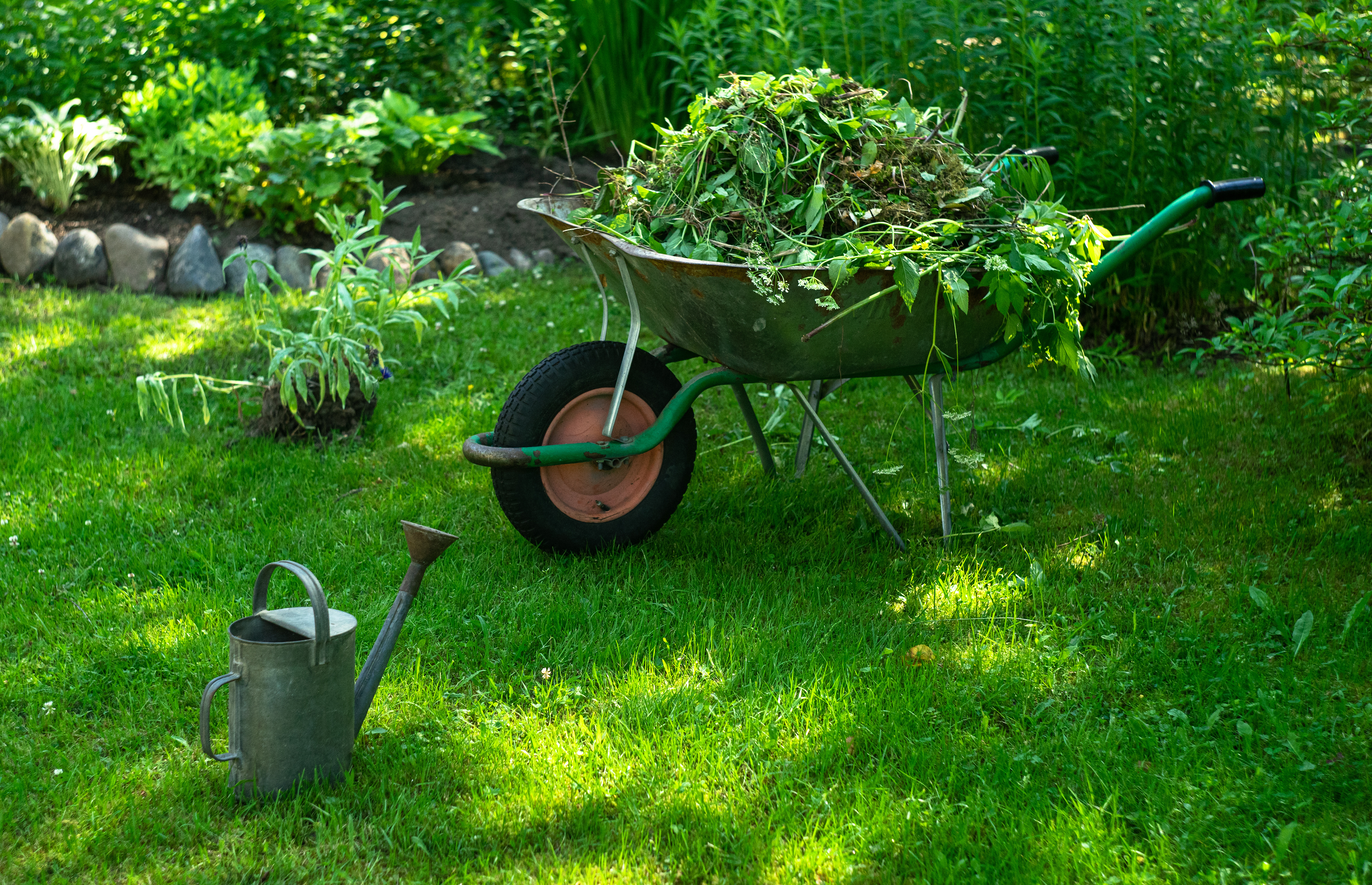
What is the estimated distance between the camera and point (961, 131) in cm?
472

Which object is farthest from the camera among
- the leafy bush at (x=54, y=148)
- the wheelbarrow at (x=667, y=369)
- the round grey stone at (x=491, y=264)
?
the round grey stone at (x=491, y=264)

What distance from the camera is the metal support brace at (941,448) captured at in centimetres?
294

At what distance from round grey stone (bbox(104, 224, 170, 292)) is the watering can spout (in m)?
4.22

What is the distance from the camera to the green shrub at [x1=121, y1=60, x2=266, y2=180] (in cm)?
588

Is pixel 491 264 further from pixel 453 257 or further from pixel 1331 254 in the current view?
pixel 1331 254

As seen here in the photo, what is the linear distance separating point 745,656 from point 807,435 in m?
1.13

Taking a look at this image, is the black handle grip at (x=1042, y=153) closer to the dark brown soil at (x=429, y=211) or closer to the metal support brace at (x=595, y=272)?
the metal support brace at (x=595, y=272)

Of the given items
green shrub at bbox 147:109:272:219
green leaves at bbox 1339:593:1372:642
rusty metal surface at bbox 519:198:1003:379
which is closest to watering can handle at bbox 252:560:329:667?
rusty metal surface at bbox 519:198:1003:379

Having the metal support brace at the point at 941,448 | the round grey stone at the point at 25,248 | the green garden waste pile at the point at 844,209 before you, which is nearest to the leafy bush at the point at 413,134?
the round grey stone at the point at 25,248

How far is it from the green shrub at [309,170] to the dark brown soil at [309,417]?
2.19m

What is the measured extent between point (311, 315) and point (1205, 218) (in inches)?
159

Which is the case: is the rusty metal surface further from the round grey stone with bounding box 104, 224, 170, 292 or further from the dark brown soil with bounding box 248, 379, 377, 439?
the round grey stone with bounding box 104, 224, 170, 292

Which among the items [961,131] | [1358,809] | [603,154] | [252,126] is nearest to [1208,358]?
[961,131]

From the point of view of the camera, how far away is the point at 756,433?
3.37 m
